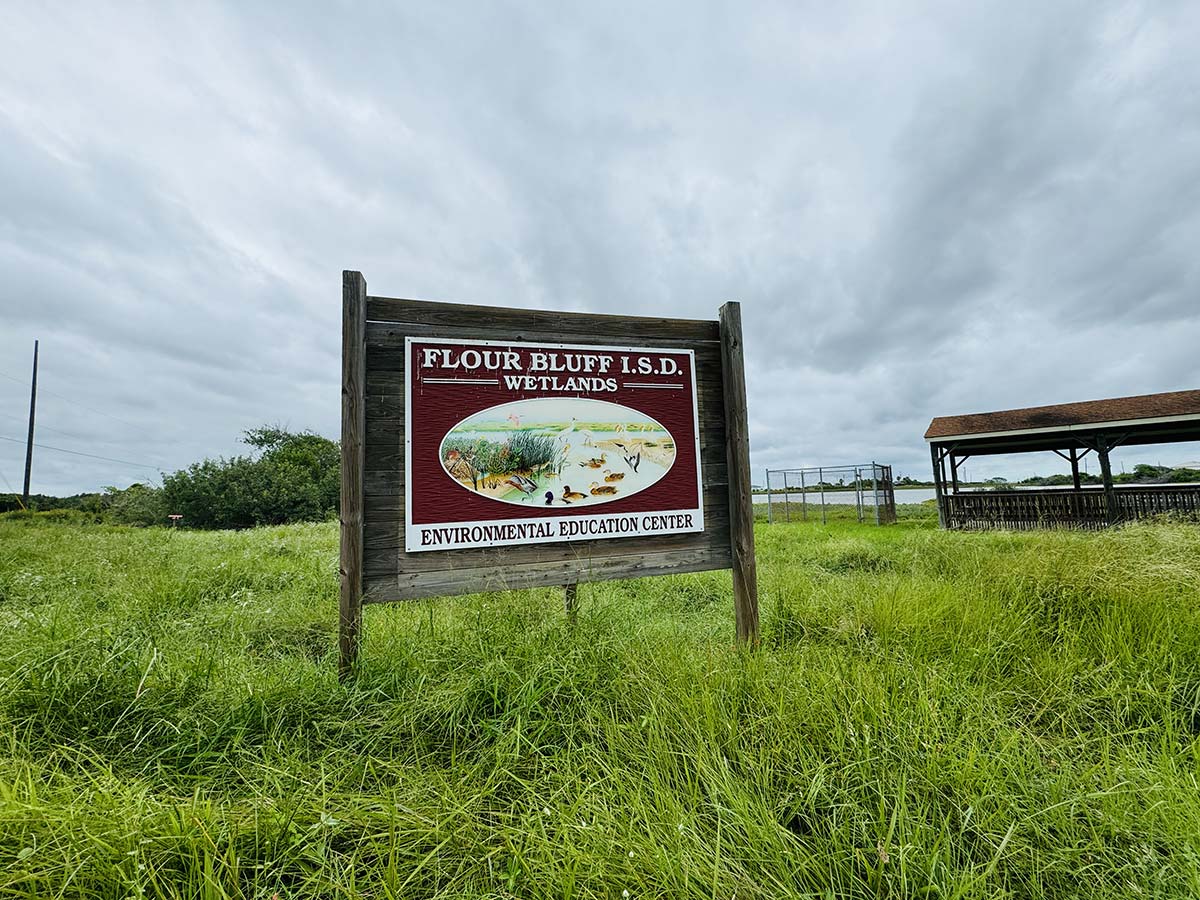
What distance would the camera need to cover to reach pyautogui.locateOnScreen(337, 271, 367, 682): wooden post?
279 centimetres

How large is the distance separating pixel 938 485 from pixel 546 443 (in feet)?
49.5

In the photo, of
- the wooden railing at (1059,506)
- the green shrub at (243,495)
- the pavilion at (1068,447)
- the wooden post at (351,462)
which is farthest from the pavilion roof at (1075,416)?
the green shrub at (243,495)

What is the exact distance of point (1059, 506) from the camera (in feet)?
41.2

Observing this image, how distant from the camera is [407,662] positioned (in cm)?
276

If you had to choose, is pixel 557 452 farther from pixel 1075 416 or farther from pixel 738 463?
pixel 1075 416

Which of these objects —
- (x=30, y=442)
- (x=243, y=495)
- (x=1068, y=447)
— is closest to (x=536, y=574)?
(x=1068, y=447)

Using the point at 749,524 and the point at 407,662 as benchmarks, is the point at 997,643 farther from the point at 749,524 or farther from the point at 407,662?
the point at 407,662

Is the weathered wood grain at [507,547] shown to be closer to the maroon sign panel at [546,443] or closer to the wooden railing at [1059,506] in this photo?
the maroon sign panel at [546,443]

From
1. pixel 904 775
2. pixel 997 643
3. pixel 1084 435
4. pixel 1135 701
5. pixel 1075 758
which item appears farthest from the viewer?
pixel 1084 435

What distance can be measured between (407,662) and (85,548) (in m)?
7.81

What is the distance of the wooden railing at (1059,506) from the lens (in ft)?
37.8

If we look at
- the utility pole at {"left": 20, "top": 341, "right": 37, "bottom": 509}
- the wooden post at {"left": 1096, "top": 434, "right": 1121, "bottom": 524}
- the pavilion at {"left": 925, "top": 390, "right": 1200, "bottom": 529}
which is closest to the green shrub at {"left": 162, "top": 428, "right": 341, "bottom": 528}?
the utility pole at {"left": 20, "top": 341, "right": 37, "bottom": 509}

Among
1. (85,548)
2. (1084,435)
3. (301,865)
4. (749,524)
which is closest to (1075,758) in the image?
(749,524)

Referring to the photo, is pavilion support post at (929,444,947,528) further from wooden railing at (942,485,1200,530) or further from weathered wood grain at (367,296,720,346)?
weathered wood grain at (367,296,720,346)
